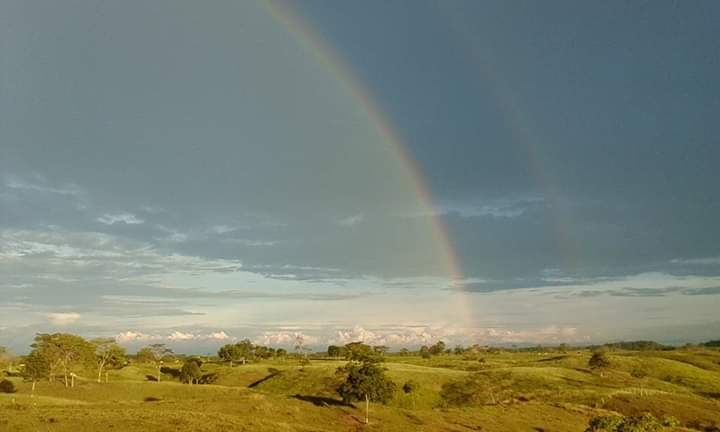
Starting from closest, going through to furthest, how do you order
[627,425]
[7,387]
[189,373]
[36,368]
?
[627,425] → [7,387] → [36,368] → [189,373]

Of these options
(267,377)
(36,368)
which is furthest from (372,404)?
(36,368)

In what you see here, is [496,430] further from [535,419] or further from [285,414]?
[285,414]

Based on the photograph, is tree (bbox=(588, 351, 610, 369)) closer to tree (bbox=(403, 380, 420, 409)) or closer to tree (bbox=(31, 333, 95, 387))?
tree (bbox=(403, 380, 420, 409))

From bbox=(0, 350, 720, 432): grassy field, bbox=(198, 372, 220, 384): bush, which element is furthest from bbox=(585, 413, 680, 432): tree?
bbox=(198, 372, 220, 384): bush

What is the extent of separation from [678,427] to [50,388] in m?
117

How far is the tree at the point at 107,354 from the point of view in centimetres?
14640

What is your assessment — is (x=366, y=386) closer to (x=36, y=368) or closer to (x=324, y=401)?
(x=324, y=401)

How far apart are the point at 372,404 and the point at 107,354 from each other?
7480cm

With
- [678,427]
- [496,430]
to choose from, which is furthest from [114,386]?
[678,427]

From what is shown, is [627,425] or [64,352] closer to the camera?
[627,425]

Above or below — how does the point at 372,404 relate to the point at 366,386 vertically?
below

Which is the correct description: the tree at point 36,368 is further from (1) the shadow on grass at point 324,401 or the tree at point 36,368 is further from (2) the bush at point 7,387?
(1) the shadow on grass at point 324,401

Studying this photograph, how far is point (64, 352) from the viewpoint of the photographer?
132 meters

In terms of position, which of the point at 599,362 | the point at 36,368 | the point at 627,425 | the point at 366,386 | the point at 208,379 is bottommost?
the point at 627,425
